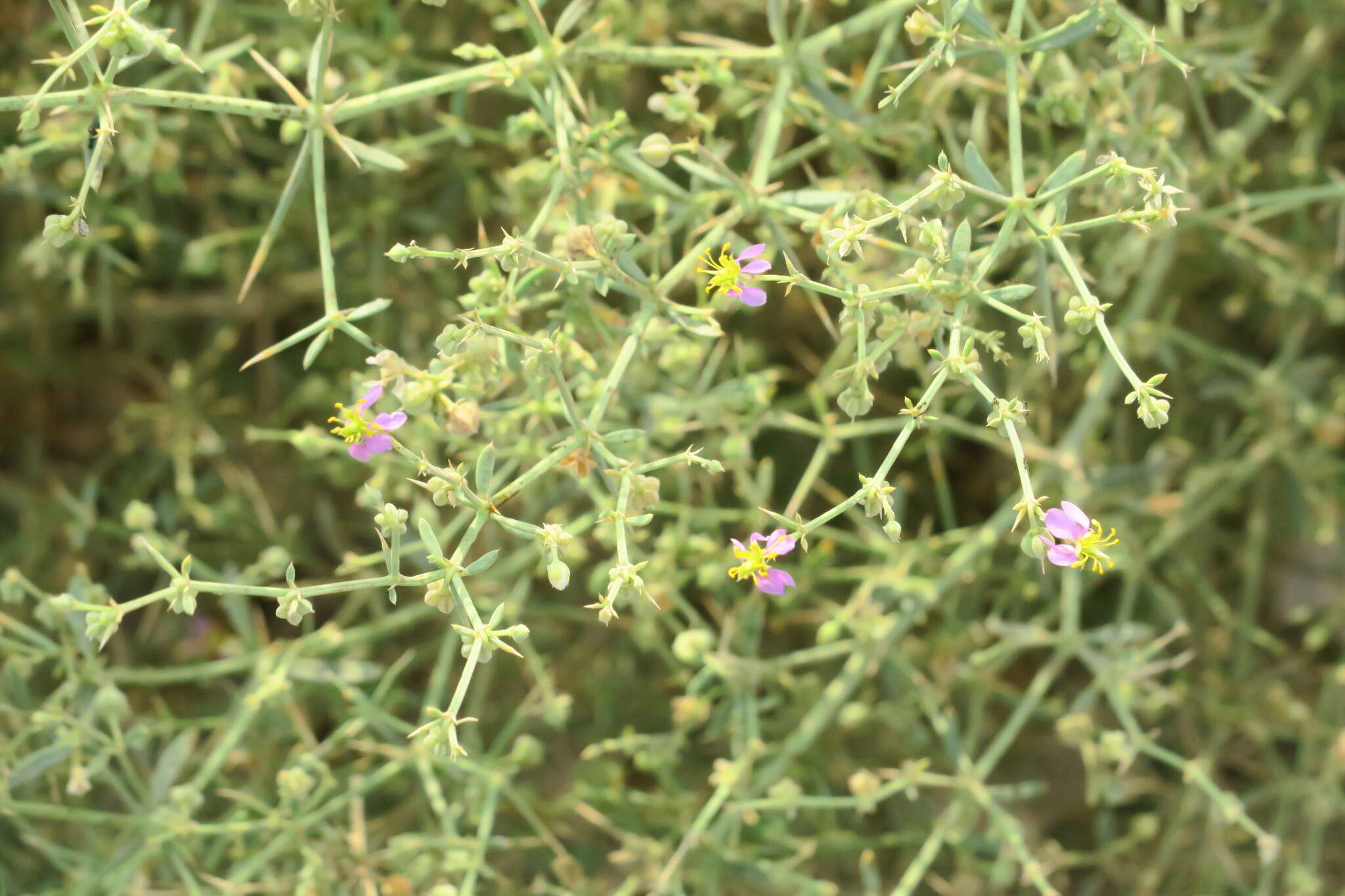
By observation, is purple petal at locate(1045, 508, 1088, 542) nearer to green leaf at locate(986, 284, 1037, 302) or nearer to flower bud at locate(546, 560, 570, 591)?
green leaf at locate(986, 284, 1037, 302)

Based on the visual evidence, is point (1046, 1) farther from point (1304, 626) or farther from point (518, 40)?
point (1304, 626)

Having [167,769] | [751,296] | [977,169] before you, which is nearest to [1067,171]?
[977,169]

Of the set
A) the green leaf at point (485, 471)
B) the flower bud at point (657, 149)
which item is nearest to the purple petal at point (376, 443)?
the green leaf at point (485, 471)

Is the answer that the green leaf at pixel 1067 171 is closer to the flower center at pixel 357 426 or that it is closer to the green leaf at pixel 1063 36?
the green leaf at pixel 1063 36

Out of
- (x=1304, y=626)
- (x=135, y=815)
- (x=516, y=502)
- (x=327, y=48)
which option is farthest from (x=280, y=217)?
(x=1304, y=626)

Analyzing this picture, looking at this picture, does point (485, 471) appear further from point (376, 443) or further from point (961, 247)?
point (961, 247)

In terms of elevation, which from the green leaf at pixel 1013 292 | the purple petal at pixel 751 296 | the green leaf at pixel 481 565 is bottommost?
the green leaf at pixel 481 565
